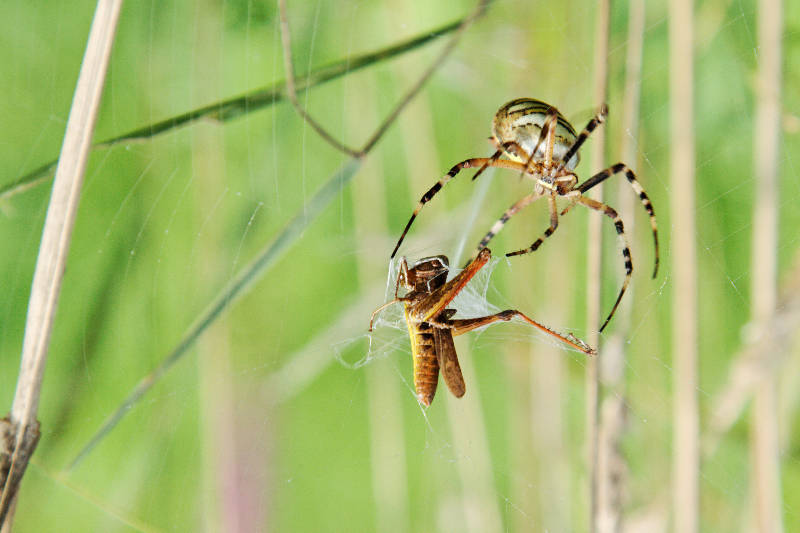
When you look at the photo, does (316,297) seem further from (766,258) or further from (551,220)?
(766,258)

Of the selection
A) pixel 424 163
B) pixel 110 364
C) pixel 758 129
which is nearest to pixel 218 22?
pixel 424 163

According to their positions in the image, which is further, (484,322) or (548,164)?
(548,164)

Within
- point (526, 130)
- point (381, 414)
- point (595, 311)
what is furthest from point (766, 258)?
point (381, 414)

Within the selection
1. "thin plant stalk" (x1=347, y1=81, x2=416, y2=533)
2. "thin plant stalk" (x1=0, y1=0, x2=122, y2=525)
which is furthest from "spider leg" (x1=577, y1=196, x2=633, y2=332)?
"thin plant stalk" (x1=0, y1=0, x2=122, y2=525)

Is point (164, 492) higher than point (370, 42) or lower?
lower

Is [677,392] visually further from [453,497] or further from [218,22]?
[218,22]

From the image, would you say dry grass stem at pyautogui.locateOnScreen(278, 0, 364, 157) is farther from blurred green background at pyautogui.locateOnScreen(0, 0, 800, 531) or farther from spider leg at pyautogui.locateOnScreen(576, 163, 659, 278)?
spider leg at pyautogui.locateOnScreen(576, 163, 659, 278)

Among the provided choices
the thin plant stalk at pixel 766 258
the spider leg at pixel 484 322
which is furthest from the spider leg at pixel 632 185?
the spider leg at pixel 484 322
